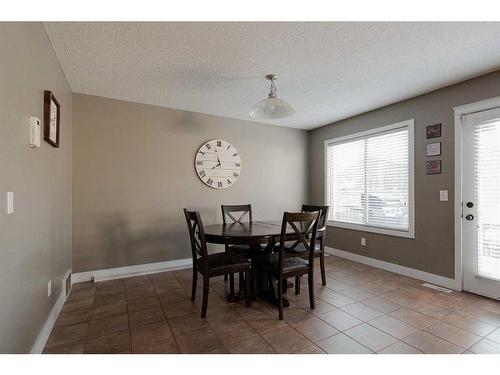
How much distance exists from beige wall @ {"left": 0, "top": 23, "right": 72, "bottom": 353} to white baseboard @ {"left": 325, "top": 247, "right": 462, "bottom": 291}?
3.79m

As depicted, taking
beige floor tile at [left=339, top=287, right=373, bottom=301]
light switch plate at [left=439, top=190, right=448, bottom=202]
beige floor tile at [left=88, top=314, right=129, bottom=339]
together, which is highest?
light switch plate at [left=439, top=190, right=448, bottom=202]

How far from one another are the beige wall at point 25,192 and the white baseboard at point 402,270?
149 inches

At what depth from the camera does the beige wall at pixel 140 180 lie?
3139mm

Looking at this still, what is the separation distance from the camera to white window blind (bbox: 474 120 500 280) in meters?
2.54

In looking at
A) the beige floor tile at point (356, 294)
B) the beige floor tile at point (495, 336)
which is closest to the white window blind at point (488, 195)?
the beige floor tile at point (495, 336)

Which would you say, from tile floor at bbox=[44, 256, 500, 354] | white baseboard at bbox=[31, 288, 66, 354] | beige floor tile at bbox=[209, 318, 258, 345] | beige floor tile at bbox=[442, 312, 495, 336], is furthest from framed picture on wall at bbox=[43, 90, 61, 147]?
beige floor tile at bbox=[442, 312, 495, 336]

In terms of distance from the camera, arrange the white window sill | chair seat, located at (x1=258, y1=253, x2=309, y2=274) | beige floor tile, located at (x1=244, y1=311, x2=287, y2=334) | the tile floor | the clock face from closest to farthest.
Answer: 1. the tile floor
2. beige floor tile, located at (x1=244, y1=311, x2=287, y2=334)
3. chair seat, located at (x1=258, y1=253, x2=309, y2=274)
4. the white window sill
5. the clock face

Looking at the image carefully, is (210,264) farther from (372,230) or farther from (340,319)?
(372,230)

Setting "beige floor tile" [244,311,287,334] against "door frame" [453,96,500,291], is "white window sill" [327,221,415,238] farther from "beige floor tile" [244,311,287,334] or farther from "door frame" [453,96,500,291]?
"beige floor tile" [244,311,287,334]

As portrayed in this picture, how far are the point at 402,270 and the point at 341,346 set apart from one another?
207 cm

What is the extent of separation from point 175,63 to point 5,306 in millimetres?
2139

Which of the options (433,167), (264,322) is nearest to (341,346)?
(264,322)

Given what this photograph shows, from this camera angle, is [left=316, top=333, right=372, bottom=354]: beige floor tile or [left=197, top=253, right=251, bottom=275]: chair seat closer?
[left=316, top=333, right=372, bottom=354]: beige floor tile

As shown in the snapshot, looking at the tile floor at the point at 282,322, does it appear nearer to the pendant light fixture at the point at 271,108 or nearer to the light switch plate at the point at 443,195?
the light switch plate at the point at 443,195
